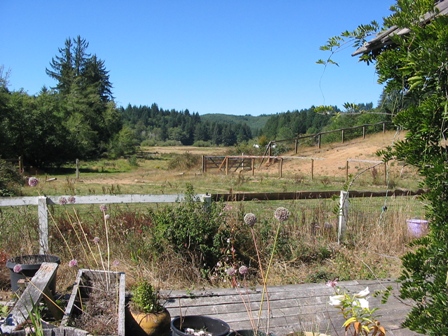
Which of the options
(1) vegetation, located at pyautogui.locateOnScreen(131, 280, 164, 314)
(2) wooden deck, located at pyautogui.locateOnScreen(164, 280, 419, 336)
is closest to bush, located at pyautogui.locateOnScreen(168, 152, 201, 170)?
(2) wooden deck, located at pyautogui.locateOnScreen(164, 280, 419, 336)

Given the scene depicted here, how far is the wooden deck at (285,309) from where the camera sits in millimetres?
3604

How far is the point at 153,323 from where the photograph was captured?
3.14 meters

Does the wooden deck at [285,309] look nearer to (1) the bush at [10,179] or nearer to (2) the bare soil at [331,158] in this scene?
(1) the bush at [10,179]

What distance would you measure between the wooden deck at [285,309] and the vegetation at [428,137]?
4.62 feet

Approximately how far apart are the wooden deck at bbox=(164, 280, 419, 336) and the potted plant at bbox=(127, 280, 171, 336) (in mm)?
254

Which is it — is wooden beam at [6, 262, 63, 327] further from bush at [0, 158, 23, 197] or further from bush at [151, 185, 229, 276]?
bush at [0, 158, 23, 197]

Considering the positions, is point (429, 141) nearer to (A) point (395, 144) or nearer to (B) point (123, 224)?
(A) point (395, 144)

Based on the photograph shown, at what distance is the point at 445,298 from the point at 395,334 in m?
1.78

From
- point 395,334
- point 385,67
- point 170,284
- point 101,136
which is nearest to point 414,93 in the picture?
point 385,67

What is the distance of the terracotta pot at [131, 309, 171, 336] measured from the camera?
3.12m

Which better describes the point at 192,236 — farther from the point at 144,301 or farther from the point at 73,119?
the point at 73,119

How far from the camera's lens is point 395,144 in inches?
84.0

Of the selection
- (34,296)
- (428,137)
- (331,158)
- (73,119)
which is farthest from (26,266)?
(73,119)

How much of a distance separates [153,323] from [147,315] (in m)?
0.07
